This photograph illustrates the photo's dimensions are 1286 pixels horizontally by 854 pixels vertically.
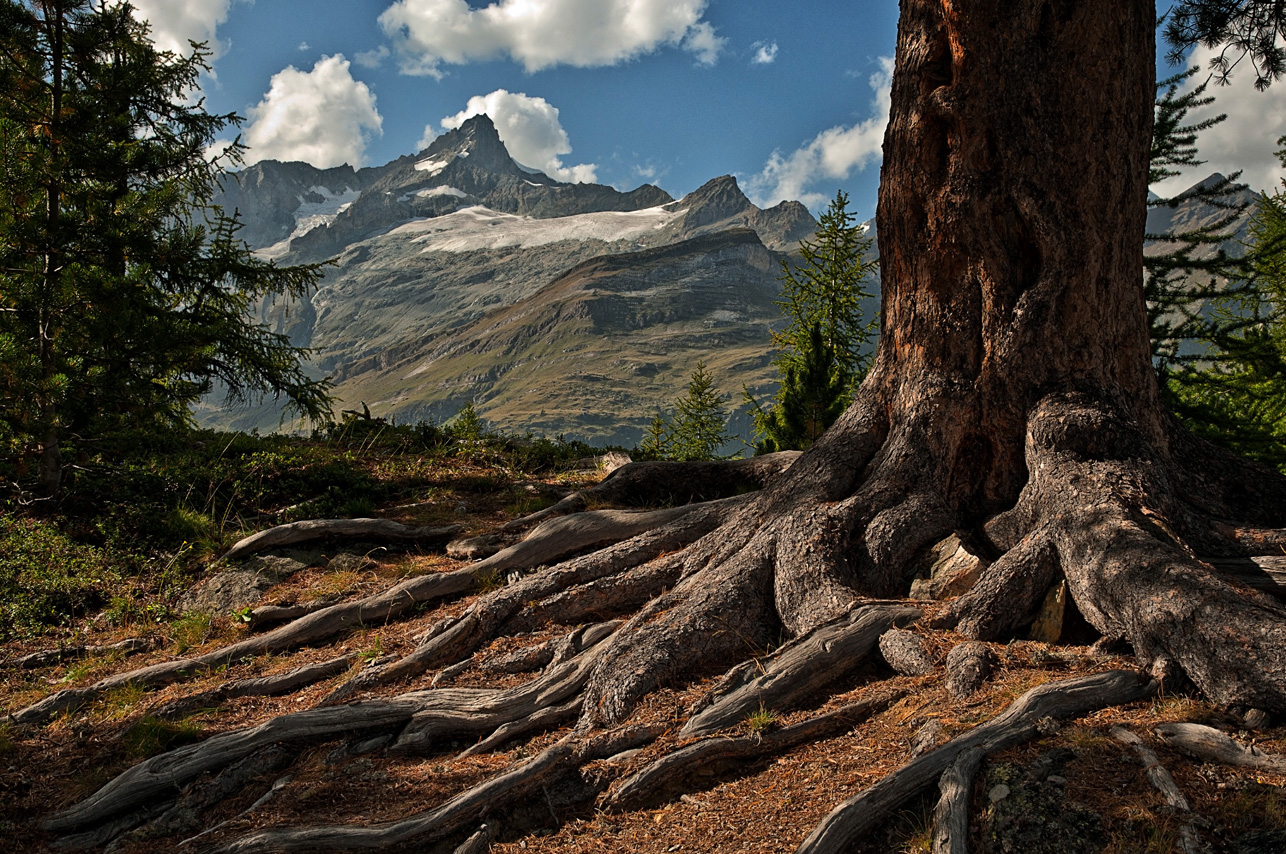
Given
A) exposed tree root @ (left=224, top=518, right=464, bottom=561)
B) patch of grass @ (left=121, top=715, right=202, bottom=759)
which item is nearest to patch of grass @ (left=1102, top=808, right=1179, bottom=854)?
patch of grass @ (left=121, top=715, right=202, bottom=759)

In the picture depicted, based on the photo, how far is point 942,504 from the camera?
6750mm

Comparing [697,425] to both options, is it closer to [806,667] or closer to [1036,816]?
[806,667]

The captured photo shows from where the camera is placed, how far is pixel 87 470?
33.4 feet

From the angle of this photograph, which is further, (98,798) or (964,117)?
(964,117)

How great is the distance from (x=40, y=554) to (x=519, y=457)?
22.3ft

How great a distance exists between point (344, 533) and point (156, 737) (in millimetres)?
3788

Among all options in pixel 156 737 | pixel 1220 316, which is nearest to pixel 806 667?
pixel 156 737

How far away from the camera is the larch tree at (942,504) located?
537 centimetres

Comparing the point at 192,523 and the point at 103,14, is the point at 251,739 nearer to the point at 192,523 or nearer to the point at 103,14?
the point at 192,523

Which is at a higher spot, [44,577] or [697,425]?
[697,425]

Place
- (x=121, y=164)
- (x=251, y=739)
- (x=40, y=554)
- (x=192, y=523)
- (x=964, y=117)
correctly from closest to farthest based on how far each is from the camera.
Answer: (x=251, y=739), (x=964, y=117), (x=40, y=554), (x=192, y=523), (x=121, y=164)

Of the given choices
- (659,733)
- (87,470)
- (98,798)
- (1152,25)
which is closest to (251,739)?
(98,798)

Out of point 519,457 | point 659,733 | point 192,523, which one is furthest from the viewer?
point 519,457

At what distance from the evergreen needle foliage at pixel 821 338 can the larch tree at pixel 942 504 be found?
884cm
